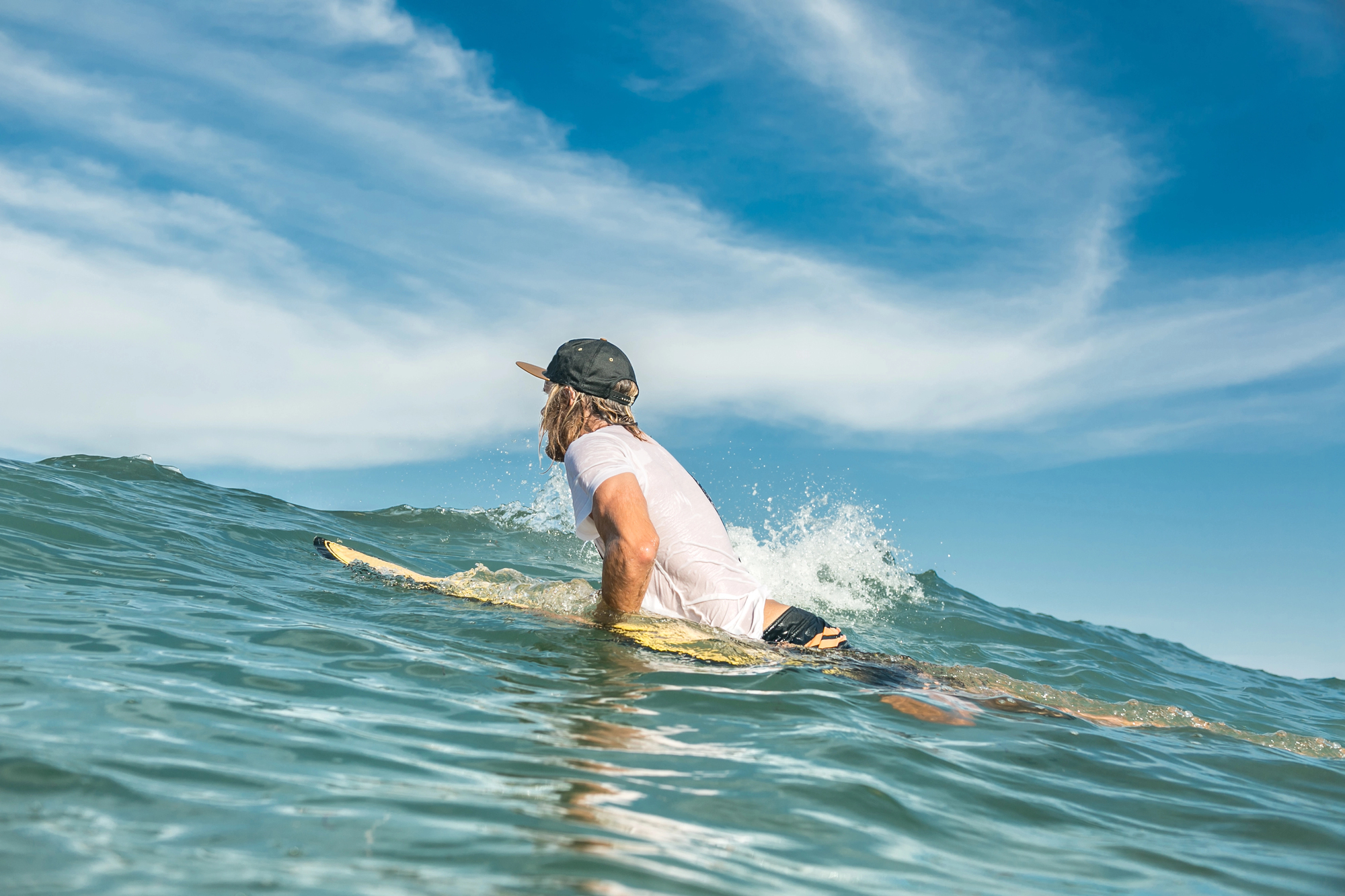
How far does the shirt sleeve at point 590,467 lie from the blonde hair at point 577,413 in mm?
248

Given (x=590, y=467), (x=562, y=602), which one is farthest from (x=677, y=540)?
(x=562, y=602)

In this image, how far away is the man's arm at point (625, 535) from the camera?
4.71 m

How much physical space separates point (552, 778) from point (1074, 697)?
4125 mm

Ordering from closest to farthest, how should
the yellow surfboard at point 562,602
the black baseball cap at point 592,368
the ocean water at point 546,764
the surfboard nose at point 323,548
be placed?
the ocean water at point 546,764 < the yellow surfboard at point 562,602 < the black baseball cap at point 592,368 < the surfboard nose at point 323,548

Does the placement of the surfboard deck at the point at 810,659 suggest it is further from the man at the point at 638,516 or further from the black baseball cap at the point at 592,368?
the black baseball cap at the point at 592,368

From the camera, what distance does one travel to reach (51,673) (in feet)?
12.6

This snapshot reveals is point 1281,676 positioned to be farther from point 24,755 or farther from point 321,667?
point 24,755

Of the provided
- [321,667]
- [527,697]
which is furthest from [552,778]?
[321,667]

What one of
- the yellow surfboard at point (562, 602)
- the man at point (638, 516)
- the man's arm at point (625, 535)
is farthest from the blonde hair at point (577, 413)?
the yellow surfboard at point (562, 602)

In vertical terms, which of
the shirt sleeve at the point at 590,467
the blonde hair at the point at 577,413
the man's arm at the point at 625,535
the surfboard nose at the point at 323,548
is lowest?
the surfboard nose at the point at 323,548

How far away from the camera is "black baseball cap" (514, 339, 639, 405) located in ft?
17.8

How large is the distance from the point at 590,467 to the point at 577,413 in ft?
2.10

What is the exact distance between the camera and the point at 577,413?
541cm

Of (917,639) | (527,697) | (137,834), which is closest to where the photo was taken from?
(137,834)
